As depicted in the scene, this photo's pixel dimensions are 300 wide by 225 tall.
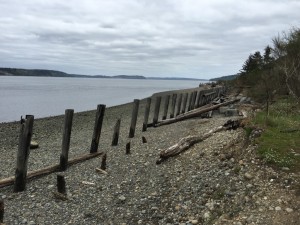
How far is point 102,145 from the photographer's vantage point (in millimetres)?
14500

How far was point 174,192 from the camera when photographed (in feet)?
25.7

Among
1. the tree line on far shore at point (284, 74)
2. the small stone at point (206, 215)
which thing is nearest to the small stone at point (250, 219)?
the small stone at point (206, 215)

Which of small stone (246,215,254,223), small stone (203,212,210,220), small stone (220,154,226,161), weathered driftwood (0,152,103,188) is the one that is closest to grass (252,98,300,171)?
small stone (220,154,226,161)

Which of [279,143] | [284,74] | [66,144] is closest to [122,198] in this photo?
[66,144]

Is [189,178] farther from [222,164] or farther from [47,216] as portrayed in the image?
[47,216]

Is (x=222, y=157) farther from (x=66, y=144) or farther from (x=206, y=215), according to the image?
(x=66, y=144)

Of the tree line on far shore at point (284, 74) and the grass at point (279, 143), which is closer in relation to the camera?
the grass at point (279, 143)

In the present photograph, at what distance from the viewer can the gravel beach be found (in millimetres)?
6543

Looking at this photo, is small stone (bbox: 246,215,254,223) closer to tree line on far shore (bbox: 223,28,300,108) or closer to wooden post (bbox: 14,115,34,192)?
wooden post (bbox: 14,115,34,192)

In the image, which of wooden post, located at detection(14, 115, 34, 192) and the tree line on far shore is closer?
wooden post, located at detection(14, 115, 34, 192)

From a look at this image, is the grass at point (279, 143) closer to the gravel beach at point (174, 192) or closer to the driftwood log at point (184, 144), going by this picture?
the gravel beach at point (174, 192)

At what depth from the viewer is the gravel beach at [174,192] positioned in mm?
6543

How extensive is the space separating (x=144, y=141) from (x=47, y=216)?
661 cm

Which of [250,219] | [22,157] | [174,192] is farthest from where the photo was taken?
[22,157]
